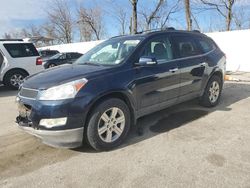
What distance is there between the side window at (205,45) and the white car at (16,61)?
6.53 m

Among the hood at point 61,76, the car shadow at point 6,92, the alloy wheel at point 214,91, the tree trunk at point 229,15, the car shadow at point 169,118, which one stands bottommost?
the car shadow at point 169,118

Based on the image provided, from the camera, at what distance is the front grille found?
3561 millimetres

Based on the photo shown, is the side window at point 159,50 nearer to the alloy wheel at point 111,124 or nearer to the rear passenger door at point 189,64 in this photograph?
the rear passenger door at point 189,64

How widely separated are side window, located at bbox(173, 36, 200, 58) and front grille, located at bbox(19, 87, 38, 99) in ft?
9.02

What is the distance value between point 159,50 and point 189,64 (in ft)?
2.55

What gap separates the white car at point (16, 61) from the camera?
915cm

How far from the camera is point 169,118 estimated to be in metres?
5.15

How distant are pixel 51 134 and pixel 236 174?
2.38 meters

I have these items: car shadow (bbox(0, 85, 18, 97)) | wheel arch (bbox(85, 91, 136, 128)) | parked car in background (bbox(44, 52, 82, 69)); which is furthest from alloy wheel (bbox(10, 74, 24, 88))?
parked car in background (bbox(44, 52, 82, 69))

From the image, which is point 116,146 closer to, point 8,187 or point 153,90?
point 153,90

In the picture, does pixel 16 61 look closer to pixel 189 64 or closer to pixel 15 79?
pixel 15 79

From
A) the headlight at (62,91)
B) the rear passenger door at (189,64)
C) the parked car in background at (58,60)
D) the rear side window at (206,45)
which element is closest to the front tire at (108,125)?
the headlight at (62,91)

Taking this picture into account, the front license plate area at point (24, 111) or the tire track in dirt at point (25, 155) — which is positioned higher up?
the front license plate area at point (24, 111)

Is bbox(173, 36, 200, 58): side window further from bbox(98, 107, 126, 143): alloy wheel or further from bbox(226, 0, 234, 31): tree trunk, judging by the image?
bbox(226, 0, 234, 31): tree trunk
